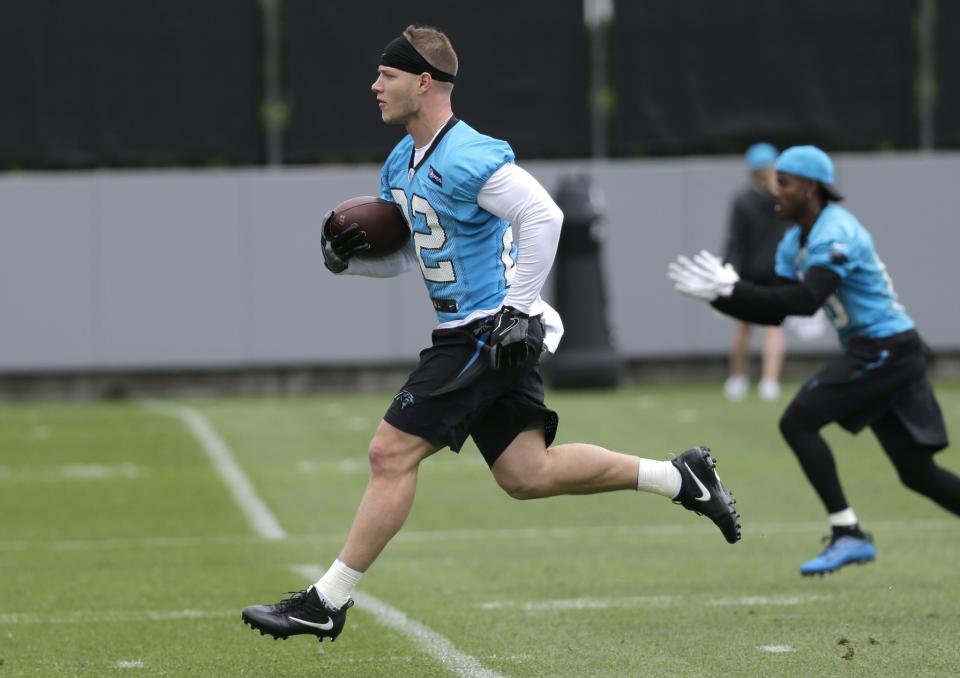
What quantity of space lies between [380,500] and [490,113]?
445 inches

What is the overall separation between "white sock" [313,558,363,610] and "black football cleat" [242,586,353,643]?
0.06 feet

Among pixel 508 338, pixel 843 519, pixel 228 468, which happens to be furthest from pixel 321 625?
pixel 228 468

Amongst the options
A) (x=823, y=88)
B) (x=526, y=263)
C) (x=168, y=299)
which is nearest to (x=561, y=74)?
(x=823, y=88)

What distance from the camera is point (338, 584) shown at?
5.12m

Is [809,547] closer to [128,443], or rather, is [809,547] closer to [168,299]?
[128,443]

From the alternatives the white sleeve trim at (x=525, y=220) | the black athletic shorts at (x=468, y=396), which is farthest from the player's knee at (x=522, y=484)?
the white sleeve trim at (x=525, y=220)

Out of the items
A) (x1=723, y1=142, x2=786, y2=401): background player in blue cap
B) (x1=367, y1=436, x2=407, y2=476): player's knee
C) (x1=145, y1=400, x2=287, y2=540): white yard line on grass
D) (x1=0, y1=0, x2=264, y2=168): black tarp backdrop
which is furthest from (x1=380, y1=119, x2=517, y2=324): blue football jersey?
(x1=0, y1=0, x2=264, y2=168): black tarp backdrop

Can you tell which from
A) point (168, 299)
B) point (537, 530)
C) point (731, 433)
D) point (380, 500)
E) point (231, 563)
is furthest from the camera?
point (168, 299)

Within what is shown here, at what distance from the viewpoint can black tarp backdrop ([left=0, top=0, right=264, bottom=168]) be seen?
15875 millimetres

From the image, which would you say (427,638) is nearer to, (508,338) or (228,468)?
(508,338)

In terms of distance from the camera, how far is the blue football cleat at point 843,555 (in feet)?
22.3

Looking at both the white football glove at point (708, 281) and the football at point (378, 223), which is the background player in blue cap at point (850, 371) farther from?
the football at point (378, 223)

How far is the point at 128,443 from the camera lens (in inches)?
483

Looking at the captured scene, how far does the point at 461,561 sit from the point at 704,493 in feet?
8.01
